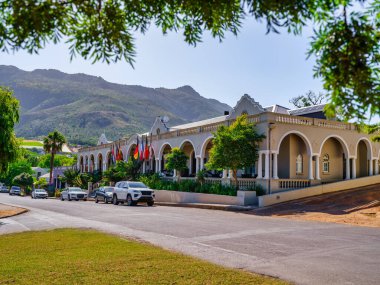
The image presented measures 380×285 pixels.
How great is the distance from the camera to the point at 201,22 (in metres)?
3.91

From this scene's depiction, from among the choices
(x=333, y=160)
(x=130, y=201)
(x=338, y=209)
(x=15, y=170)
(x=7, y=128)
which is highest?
(x=7, y=128)

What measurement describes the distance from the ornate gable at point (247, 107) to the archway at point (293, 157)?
3.50 metres

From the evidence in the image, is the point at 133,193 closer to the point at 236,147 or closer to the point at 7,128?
the point at 236,147

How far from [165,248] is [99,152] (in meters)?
55.0

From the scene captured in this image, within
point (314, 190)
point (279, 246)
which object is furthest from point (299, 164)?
point (279, 246)

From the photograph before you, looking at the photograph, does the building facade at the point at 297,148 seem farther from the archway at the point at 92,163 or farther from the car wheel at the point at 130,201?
the archway at the point at 92,163

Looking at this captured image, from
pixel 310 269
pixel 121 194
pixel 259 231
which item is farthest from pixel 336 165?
pixel 310 269

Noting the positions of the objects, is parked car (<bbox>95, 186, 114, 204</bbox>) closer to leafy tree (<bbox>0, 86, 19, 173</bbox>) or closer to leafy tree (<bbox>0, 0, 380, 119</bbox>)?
leafy tree (<bbox>0, 86, 19, 173</bbox>)

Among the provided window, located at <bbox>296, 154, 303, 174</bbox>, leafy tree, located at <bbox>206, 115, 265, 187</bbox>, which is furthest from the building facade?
leafy tree, located at <bbox>206, 115, 265, 187</bbox>

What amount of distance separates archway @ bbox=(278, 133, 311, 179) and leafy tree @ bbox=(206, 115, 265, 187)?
4.22m

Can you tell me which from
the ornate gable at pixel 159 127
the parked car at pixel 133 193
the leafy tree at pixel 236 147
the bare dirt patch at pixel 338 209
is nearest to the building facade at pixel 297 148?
the leafy tree at pixel 236 147

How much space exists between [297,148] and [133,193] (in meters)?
13.4

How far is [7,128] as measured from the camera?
72.0 ft

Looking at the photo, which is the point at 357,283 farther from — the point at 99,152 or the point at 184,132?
the point at 99,152
